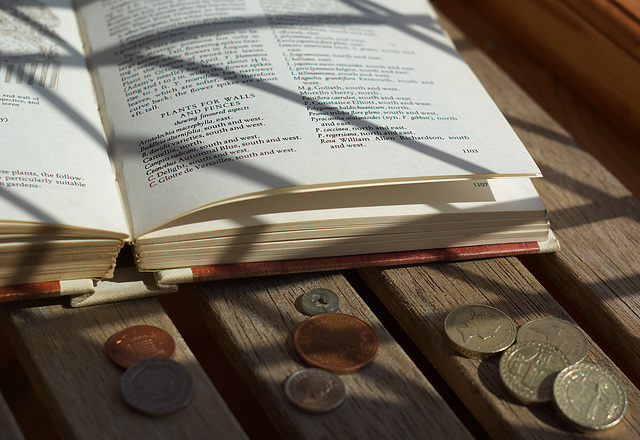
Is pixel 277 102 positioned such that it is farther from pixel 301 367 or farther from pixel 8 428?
pixel 8 428

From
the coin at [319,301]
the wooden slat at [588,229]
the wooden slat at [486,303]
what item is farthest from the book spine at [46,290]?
the wooden slat at [588,229]

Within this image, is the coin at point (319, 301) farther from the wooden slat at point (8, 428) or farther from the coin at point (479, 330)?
the wooden slat at point (8, 428)

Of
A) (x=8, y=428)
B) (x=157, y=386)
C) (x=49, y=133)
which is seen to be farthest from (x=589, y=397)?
(x=49, y=133)

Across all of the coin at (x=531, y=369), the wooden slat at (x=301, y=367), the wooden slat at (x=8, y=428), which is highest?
the coin at (x=531, y=369)

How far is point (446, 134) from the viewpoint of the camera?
975 millimetres

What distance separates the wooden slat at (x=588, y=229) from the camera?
0.92 m

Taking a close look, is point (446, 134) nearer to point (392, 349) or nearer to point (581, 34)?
point (392, 349)

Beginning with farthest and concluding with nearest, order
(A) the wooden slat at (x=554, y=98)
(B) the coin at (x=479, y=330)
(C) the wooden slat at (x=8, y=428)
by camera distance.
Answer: (A) the wooden slat at (x=554, y=98)
(B) the coin at (x=479, y=330)
(C) the wooden slat at (x=8, y=428)

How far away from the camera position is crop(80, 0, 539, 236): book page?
2.85ft

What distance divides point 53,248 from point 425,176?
0.45m

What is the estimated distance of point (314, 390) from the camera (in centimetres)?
77

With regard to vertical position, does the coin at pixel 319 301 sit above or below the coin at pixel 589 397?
below

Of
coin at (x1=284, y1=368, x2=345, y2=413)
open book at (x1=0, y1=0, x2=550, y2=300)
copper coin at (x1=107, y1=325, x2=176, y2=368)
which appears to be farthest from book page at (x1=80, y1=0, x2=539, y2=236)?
coin at (x1=284, y1=368, x2=345, y2=413)

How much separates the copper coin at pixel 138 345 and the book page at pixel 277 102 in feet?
0.39
